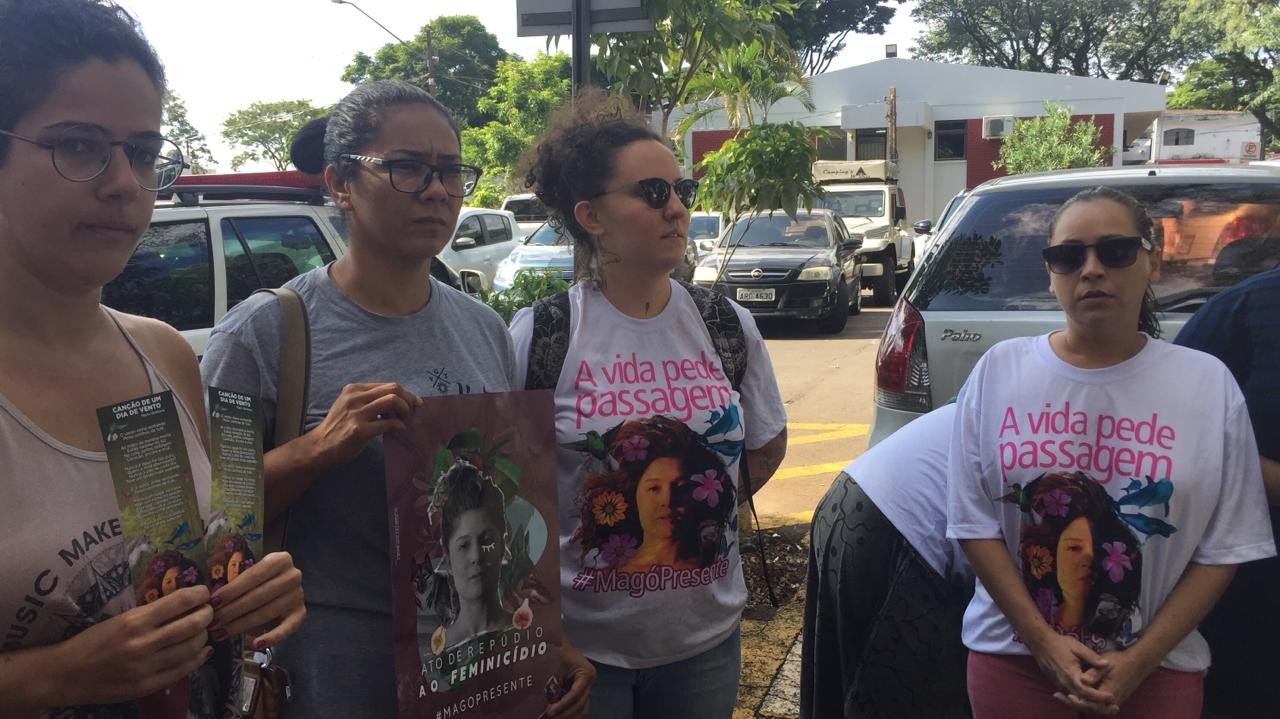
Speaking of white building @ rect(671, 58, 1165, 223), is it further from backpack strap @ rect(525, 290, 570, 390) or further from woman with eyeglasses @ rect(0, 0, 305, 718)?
woman with eyeglasses @ rect(0, 0, 305, 718)

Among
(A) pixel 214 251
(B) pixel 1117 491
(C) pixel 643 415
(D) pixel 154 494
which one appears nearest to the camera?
(D) pixel 154 494

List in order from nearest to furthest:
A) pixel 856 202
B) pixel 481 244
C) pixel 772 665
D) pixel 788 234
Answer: pixel 772 665 → pixel 788 234 → pixel 481 244 → pixel 856 202

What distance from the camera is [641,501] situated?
2141 millimetres

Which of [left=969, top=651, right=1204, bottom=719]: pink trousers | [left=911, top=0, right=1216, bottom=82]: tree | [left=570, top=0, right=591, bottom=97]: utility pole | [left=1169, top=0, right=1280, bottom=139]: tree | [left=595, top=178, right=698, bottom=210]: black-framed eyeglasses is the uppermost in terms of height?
[left=911, top=0, right=1216, bottom=82]: tree

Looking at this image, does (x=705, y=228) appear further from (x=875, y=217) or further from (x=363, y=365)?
(x=363, y=365)

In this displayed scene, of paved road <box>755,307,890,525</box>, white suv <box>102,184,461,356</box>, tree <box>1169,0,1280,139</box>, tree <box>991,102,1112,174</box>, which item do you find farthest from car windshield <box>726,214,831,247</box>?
tree <box>1169,0,1280,139</box>

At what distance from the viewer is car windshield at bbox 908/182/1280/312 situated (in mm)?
4516

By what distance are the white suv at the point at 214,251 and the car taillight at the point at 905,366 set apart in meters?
2.83

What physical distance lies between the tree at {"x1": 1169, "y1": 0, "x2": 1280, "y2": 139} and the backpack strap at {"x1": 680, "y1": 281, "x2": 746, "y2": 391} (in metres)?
36.7

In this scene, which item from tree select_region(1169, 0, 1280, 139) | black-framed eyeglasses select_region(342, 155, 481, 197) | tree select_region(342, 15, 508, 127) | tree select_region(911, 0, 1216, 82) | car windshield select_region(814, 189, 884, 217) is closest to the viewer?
black-framed eyeglasses select_region(342, 155, 481, 197)

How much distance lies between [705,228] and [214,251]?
11.8m

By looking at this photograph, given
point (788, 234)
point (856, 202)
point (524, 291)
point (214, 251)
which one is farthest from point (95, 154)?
point (856, 202)

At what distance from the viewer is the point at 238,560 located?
1426mm

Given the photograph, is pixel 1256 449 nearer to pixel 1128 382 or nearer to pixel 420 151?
pixel 1128 382
